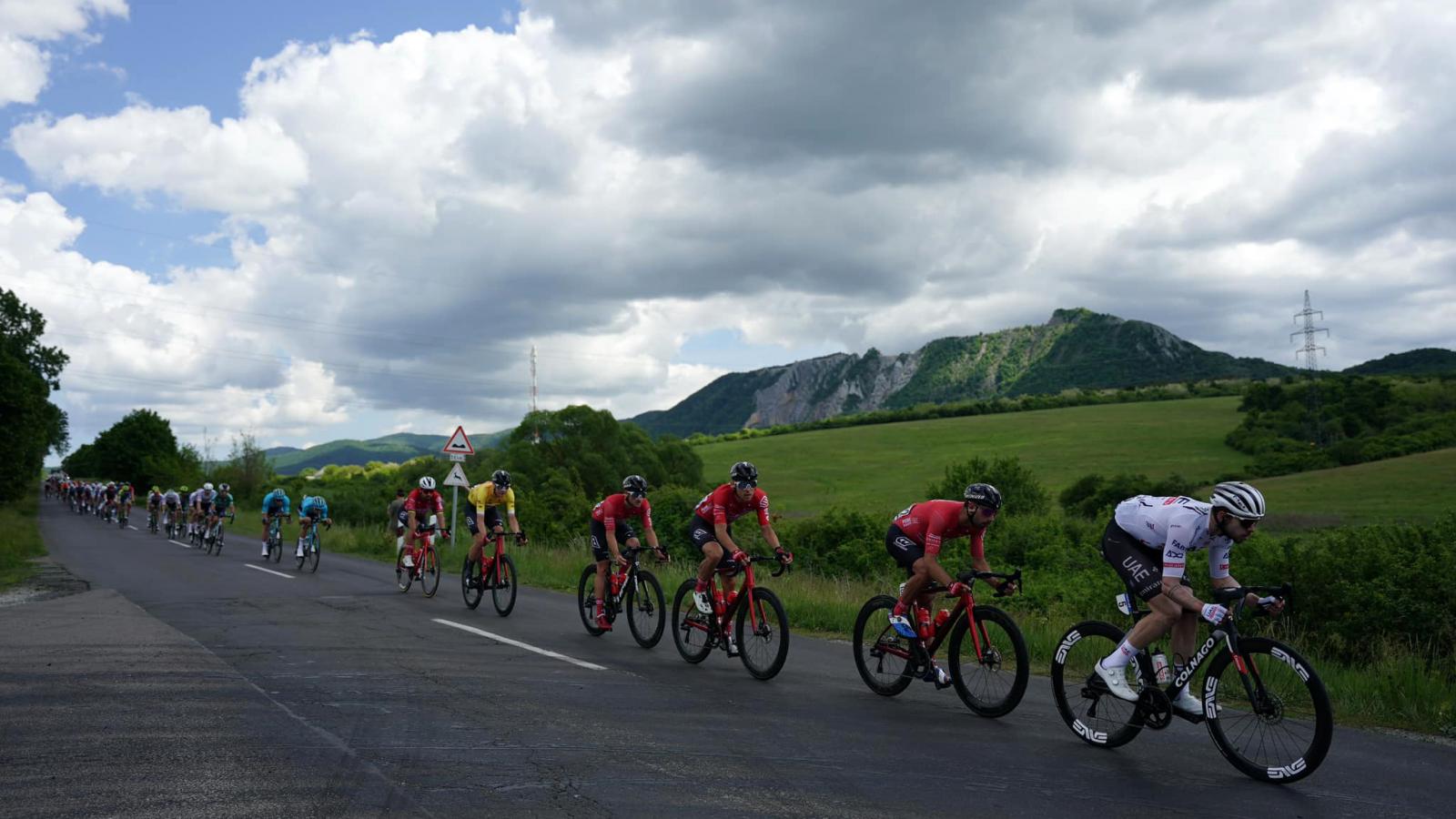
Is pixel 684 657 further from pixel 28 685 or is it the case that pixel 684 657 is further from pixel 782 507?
pixel 782 507

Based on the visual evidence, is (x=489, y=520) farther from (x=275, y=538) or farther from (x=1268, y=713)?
(x=275, y=538)

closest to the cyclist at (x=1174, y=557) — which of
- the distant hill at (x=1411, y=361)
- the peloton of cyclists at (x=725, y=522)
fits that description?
the peloton of cyclists at (x=725, y=522)

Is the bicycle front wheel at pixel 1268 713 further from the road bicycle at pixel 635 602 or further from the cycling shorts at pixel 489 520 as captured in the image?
the cycling shorts at pixel 489 520

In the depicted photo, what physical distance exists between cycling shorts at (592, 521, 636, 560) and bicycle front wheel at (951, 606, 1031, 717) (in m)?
4.57

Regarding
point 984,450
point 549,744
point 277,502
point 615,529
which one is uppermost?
point 984,450

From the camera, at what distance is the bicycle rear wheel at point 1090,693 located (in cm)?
674

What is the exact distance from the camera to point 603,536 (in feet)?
38.6

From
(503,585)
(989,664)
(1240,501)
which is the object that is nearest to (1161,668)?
(1240,501)

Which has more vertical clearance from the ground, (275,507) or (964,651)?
(275,507)

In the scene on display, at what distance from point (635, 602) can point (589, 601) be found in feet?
3.14

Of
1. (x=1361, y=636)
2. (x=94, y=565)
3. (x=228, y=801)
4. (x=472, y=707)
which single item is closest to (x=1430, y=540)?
(x=1361, y=636)

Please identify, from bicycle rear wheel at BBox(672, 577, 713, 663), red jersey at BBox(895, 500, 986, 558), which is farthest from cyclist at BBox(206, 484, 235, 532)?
red jersey at BBox(895, 500, 986, 558)

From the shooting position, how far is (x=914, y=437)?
314 feet

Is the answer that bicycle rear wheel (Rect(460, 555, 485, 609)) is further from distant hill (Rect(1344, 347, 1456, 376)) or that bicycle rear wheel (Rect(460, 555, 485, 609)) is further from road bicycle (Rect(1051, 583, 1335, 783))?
distant hill (Rect(1344, 347, 1456, 376))
